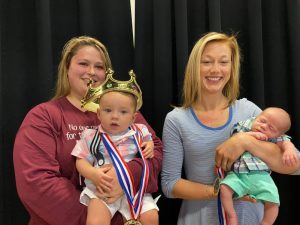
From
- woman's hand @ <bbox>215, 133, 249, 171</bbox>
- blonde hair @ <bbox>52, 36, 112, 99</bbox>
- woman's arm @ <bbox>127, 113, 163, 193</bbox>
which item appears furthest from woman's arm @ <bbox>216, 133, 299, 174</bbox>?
blonde hair @ <bbox>52, 36, 112, 99</bbox>

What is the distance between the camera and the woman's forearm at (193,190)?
1733mm

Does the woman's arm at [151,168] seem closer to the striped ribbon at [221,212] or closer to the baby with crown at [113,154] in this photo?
the baby with crown at [113,154]

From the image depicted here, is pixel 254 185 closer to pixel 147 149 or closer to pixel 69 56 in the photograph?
pixel 147 149

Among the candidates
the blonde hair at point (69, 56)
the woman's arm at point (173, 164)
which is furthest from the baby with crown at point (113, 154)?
the blonde hair at point (69, 56)

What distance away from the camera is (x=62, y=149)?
1765 millimetres

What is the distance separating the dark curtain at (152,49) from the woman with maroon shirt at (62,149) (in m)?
0.32

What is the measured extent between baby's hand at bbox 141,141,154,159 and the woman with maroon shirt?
2.0 inches

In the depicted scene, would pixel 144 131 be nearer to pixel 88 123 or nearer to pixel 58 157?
pixel 88 123

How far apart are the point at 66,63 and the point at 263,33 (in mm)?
1424

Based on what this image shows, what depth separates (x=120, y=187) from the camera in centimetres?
161

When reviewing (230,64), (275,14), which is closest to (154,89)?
(230,64)

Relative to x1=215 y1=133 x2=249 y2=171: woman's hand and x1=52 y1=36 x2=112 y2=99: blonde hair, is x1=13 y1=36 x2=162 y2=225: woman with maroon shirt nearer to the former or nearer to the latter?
x1=52 y1=36 x2=112 y2=99: blonde hair

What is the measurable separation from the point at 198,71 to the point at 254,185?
0.65 metres

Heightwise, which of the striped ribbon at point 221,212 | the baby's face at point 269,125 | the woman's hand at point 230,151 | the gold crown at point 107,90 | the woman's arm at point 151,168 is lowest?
the striped ribbon at point 221,212
